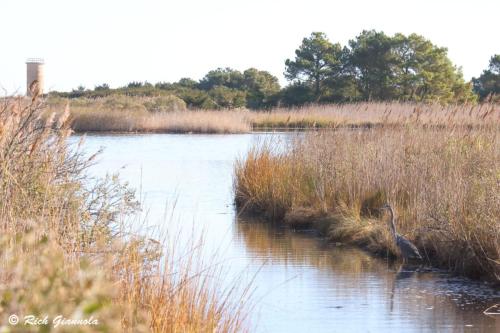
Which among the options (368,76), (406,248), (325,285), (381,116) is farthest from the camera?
(368,76)

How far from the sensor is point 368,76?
52031 mm

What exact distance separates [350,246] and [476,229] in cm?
253

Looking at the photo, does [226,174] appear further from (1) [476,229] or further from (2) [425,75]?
(2) [425,75]

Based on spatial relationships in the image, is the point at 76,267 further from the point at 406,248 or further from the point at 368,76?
the point at 368,76

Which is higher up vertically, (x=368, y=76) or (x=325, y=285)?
(x=368, y=76)

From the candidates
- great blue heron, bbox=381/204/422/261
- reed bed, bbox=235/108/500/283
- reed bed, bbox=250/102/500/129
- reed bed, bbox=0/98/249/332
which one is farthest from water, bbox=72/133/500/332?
reed bed, bbox=250/102/500/129

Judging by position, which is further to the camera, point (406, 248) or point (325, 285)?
point (406, 248)

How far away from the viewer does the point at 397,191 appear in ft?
40.9

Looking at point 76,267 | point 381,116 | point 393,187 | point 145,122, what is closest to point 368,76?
point 145,122

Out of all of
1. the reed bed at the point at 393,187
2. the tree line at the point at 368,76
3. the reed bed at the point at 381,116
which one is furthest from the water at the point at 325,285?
the tree line at the point at 368,76

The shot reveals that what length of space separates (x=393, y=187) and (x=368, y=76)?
40.3m

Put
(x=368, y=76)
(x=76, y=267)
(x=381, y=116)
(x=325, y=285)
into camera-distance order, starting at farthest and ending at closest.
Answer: (x=368, y=76), (x=381, y=116), (x=325, y=285), (x=76, y=267)

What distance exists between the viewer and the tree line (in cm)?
5022

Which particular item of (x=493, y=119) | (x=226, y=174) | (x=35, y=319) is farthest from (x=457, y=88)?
(x=35, y=319)
